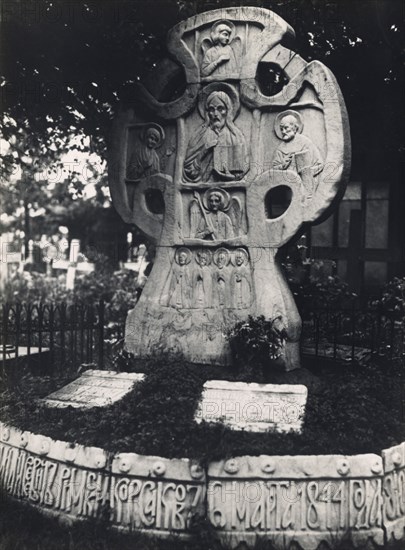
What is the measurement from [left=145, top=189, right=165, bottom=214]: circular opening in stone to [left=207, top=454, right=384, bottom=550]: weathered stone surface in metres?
3.23

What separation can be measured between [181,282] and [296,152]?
166 cm

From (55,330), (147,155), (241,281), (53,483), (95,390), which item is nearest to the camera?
(53,483)

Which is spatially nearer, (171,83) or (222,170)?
(222,170)

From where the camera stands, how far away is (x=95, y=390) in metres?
5.50

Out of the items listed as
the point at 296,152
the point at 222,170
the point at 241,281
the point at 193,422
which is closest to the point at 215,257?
the point at 241,281

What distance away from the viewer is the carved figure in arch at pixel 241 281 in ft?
19.3

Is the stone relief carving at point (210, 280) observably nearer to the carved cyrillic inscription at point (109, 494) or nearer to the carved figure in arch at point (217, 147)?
the carved figure in arch at point (217, 147)

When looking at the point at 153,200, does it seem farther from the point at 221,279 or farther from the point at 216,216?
the point at 221,279

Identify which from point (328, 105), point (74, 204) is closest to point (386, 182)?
point (328, 105)

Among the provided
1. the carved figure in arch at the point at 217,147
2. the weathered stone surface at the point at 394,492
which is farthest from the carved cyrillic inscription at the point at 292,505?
the carved figure in arch at the point at 217,147

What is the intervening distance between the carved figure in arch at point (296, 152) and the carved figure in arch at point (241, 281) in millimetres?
835

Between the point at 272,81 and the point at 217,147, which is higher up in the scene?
the point at 272,81

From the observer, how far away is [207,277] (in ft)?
19.9

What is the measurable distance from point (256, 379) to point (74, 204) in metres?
15.1
